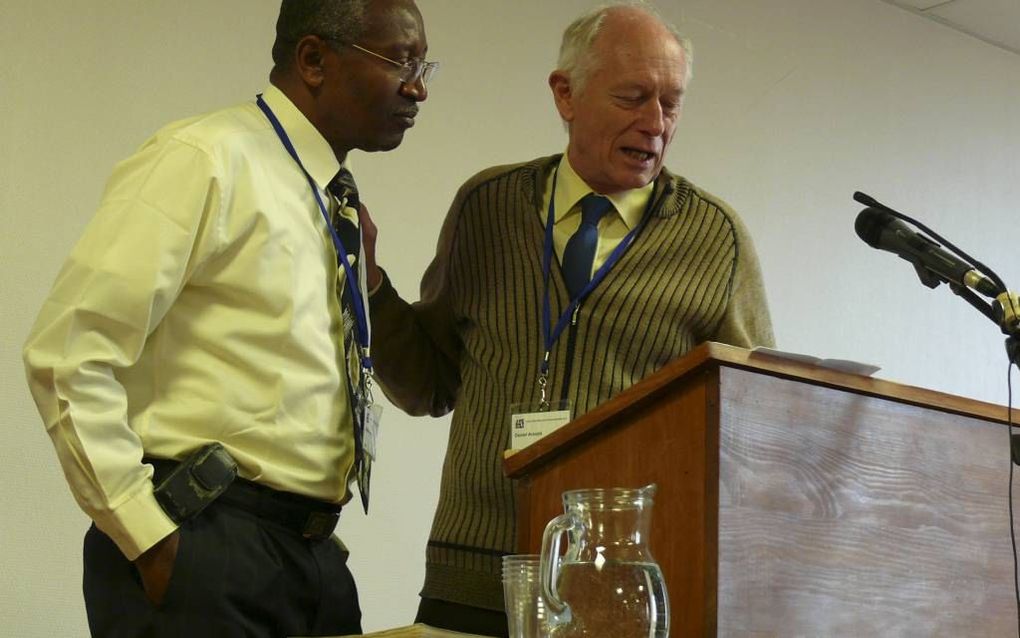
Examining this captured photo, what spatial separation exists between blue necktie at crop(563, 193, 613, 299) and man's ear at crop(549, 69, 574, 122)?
223mm

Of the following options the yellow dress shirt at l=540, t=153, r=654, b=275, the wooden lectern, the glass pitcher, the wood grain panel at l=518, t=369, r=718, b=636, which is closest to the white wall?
the yellow dress shirt at l=540, t=153, r=654, b=275

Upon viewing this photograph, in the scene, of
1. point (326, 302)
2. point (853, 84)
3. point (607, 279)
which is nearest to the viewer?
point (326, 302)

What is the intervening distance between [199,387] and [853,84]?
3.67 metres

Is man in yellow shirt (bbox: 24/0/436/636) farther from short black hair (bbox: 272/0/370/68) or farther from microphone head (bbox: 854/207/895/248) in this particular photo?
microphone head (bbox: 854/207/895/248)

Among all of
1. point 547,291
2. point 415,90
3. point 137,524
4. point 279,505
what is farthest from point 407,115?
point 137,524

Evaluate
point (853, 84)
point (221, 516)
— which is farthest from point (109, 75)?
point (853, 84)

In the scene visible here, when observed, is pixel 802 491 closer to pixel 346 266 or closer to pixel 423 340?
pixel 346 266

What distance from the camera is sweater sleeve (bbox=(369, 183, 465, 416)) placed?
2.37 metres

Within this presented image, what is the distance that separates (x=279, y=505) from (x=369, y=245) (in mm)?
623

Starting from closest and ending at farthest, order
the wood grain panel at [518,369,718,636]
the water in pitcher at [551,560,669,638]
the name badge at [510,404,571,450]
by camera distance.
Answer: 1. the water in pitcher at [551,560,669,638]
2. the wood grain panel at [518,369,718,636]
3. the name badge at [510,404,571,450]

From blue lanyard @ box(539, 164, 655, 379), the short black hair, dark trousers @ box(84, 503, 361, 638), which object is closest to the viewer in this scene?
dark trousers @ box(84, 503, 361, 638)

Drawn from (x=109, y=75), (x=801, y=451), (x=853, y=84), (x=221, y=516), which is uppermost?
(x=853, y=84)

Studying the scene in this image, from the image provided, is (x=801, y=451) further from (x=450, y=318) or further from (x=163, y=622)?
(x=450, y=318)

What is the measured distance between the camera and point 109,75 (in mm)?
3123
